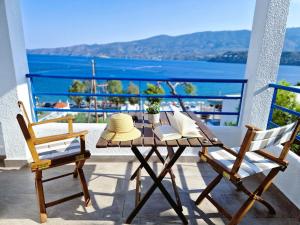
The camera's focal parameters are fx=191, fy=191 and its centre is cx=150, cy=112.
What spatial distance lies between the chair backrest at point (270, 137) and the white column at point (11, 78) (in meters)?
2.71

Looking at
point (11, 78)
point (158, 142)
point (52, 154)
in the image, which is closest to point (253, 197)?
point (158, 142)

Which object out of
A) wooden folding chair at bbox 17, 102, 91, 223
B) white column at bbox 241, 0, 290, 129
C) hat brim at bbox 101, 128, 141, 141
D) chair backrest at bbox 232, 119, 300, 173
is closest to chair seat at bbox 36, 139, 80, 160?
wooden folding chair at bbox 17, 102, 91, 223

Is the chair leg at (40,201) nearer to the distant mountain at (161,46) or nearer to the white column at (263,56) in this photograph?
the white column at (263,56)

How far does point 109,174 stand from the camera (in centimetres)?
250

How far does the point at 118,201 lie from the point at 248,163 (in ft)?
Answer: 4.38

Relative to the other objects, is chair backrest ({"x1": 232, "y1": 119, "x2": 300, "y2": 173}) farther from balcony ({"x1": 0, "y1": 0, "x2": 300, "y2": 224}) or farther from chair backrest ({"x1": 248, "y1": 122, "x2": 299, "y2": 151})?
balcony ({"x1": 0, "y1": 0, "x2": 300, "y2": 224})

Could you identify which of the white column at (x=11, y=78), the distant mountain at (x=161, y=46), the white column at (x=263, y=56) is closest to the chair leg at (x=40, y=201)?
the white column at (x=11, y=78)

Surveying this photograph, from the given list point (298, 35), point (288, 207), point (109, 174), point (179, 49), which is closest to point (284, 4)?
point (288, 207)

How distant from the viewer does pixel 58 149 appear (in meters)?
1.94

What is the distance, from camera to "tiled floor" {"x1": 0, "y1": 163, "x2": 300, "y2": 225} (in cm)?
176

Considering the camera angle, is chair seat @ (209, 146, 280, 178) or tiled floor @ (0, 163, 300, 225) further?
tiled floor @ (0, 163, 300, 225)

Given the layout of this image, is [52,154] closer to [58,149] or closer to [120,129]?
[58,149]

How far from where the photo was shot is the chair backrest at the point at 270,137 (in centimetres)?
130

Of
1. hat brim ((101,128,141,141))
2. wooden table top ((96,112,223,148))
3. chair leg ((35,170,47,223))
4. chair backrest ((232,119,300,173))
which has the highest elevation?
chair backrest ((232,119,300,173))
